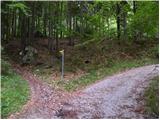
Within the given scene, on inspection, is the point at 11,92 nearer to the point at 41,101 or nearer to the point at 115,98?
the point at 41,101

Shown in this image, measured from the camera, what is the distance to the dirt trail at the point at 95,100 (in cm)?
1173

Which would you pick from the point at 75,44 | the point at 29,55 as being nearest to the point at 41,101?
the point at 29,55

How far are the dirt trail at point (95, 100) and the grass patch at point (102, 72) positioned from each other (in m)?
0.79

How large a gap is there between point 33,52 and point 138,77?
847 cm

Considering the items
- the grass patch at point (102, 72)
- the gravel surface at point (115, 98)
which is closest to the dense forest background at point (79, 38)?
the grass patch at point (102, 72)

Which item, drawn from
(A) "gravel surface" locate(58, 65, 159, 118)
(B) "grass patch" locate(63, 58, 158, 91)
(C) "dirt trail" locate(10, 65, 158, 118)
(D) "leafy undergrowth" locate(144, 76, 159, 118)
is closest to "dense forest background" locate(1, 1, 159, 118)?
(B) "grass patch" locate(63, 58, 158, 91)

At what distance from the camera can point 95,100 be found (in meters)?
13.8

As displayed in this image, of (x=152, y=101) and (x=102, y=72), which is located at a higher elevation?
(x=152, y=101)

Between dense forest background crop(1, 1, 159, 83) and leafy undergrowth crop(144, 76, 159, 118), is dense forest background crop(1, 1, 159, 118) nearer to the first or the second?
dense forest background crop(1, 1, 159, 83)

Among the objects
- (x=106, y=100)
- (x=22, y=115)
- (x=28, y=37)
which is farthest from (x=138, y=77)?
(x=28, y=37)

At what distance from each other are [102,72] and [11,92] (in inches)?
309

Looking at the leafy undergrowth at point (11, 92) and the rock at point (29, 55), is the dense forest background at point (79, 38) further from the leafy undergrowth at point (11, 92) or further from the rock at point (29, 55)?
the leafy undergrowth at point (11, 92)

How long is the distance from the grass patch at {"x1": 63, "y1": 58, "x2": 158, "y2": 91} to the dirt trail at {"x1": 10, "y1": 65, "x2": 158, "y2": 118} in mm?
793

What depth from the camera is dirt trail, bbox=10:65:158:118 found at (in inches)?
462
